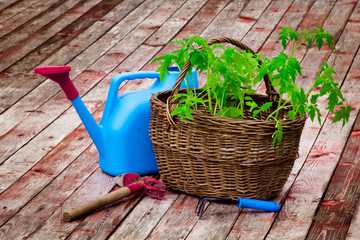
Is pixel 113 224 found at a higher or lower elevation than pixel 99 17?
higher

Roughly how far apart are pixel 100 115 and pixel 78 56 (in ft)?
2.68

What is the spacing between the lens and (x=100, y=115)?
271 cm

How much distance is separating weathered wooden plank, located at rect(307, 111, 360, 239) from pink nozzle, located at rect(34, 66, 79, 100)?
84cm

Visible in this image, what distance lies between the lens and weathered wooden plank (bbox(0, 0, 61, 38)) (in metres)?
3.86

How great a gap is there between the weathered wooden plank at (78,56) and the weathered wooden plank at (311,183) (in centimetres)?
121

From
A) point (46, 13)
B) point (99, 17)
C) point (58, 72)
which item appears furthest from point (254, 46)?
point (58, 72)

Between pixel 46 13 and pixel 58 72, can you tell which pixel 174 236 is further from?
pixel 46 13

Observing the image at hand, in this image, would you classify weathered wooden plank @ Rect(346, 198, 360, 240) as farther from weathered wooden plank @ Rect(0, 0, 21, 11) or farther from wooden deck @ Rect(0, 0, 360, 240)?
weathered wooden plank @ Rect(0, 0, 21, 11)

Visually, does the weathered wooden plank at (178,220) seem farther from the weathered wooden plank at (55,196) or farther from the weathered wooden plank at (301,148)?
the weathered wooden plank at (55,196)

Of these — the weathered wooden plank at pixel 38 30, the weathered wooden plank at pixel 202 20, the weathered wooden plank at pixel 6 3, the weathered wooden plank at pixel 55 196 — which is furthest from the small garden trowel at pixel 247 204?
the weathered wooden plank at pixel 6 3

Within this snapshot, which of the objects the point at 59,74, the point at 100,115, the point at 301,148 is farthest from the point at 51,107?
the point at 301,148

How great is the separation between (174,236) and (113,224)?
7.5 inches

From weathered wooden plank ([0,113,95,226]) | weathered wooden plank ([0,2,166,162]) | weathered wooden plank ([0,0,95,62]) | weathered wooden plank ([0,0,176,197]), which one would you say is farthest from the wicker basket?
weathered wooden plank ([0,0,95,62])

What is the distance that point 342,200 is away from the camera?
1971mm
